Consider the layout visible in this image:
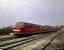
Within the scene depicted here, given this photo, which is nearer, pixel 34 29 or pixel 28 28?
pixel 28 28

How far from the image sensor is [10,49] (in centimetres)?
1173

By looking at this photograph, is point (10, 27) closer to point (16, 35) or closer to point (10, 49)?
point (16, 35)

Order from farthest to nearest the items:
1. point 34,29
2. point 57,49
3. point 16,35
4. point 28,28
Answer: point 34,29 < point 28,28 < point 16,35 < point 57,49

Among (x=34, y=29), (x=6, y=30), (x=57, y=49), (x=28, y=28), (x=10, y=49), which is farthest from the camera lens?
(x=6, y=30)

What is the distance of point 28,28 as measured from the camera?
2834cm

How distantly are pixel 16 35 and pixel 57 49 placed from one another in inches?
576

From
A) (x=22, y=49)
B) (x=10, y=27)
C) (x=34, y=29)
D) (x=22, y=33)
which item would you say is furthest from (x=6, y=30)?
(x=22, y=49)

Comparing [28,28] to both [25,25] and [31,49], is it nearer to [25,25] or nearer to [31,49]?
[25,25]

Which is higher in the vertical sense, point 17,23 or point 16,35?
point 17,23

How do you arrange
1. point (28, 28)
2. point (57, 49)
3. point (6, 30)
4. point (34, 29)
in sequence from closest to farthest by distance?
point (57, 49), point (28, 28), point (34, 29), point (6, 30)

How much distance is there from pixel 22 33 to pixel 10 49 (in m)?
14.9

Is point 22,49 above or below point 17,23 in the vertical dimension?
below

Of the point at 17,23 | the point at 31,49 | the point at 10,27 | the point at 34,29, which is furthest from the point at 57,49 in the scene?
the point at 10,27

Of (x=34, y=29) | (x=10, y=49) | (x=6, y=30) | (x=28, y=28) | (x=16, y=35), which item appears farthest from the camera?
(x=6, y=30)
